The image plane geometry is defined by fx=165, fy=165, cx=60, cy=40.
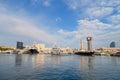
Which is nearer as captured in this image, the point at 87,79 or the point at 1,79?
the point at 1,79

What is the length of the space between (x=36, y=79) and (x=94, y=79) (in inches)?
573

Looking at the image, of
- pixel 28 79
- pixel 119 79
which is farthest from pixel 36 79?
pixel 119 79

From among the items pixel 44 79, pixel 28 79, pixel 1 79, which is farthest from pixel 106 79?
pixel 1 79

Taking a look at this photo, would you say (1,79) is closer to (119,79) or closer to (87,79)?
(87,79)

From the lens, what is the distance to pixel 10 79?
39125 millimetres

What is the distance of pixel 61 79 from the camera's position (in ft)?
137

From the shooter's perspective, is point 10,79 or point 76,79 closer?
point 10,79

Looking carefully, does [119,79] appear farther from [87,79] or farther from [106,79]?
[87,79]

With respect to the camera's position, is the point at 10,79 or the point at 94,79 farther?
the point at 94,79

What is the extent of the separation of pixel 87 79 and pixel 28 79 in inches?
578

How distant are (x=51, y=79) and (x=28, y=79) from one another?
566 cm

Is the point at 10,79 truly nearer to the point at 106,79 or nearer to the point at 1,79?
the point at 1,79

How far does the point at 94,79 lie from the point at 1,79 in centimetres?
2270

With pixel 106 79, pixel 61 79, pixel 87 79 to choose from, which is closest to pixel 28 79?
pixel 61 79
